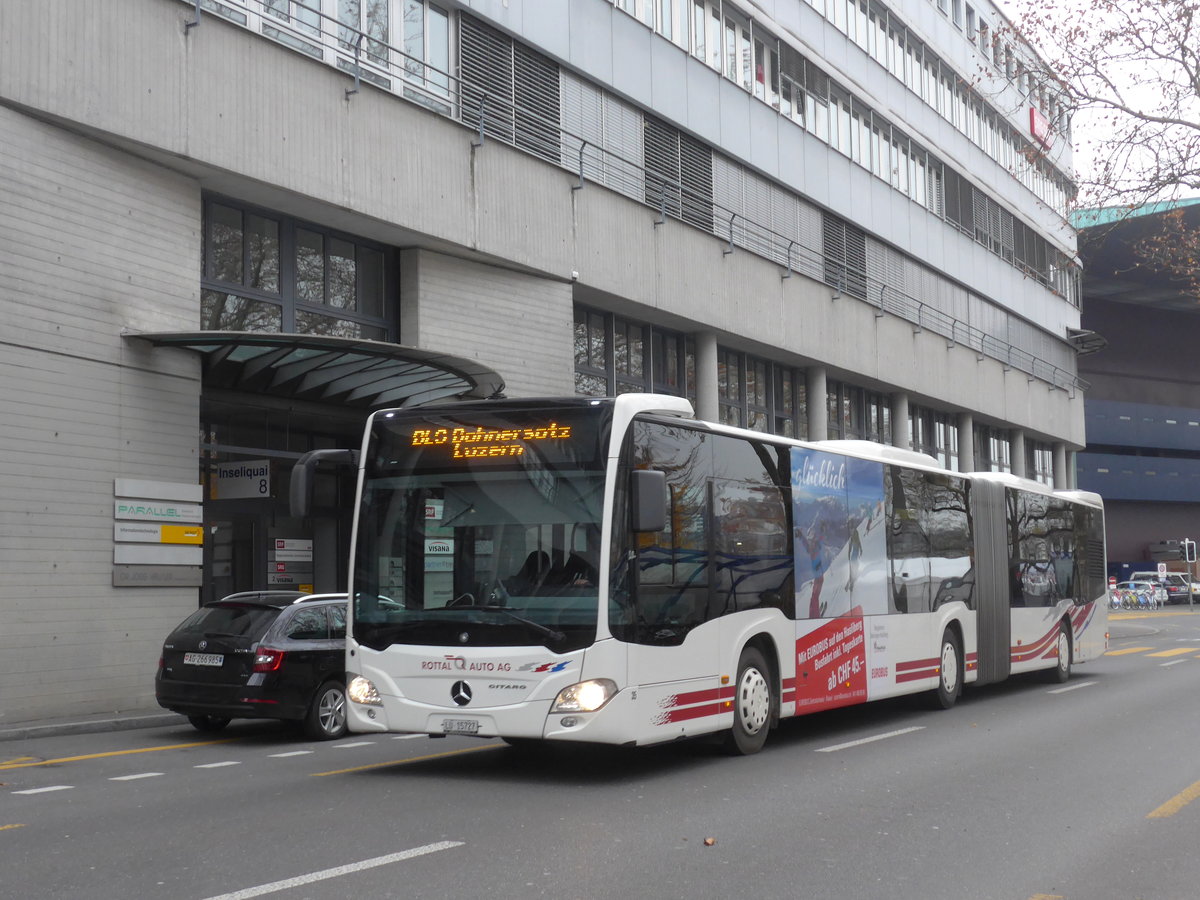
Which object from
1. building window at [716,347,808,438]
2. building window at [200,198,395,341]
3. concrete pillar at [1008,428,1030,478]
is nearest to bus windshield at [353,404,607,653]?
building window at [200,198,395,341]

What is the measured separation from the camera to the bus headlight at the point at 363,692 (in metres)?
10.6

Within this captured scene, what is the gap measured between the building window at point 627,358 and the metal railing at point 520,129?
2304 millimetres

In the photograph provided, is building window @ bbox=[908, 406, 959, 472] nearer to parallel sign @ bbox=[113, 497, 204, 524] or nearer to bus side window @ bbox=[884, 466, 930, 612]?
bus side window @ bbox=[884, 466, 930, 612]

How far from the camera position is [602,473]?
405 inches

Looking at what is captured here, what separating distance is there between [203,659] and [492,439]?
15.6 ft

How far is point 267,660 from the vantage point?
1336 centimetres

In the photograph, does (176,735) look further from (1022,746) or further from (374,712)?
(1022,746)

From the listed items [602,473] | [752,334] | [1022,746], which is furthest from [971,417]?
[602,473]

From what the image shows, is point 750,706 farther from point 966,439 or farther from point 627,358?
point 966,439

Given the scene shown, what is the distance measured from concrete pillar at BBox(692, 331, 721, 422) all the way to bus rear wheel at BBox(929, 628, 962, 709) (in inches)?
524

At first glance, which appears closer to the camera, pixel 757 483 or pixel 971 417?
pixel 757 483

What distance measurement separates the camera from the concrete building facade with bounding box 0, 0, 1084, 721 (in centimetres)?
1644

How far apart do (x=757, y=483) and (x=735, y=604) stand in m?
1.24

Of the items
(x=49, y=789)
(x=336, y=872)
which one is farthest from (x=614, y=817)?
(x=49, y=789)
